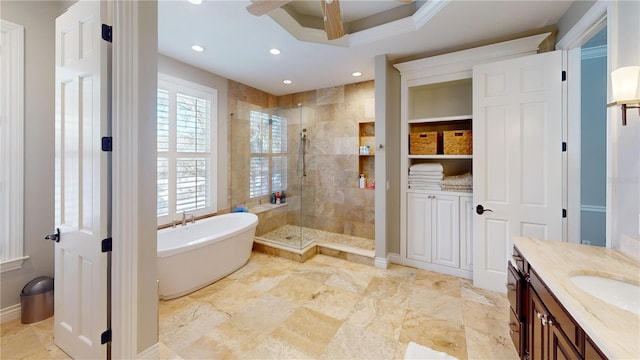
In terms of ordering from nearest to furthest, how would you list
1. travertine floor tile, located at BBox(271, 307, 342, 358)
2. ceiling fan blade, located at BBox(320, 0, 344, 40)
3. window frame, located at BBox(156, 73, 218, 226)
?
ceiling fan blade, located at BBox(320, 0, 344, 40) < travertine floor tile, located at BBox(271, 307, 342, 358) < window frame, located at BBox(156, 73, 218, 226)

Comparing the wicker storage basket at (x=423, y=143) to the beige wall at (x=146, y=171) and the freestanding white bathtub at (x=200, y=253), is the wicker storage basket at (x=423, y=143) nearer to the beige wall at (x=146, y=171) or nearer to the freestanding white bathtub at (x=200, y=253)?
the freestanding white bathtub at (x=200, y=253)

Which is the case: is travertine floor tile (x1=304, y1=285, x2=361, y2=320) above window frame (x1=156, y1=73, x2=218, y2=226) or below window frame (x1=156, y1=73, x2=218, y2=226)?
below

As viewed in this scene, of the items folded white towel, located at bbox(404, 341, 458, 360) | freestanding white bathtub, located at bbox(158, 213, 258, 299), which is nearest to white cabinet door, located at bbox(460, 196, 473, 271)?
folded white towel, located at bbox(404, 341, 458, 360)

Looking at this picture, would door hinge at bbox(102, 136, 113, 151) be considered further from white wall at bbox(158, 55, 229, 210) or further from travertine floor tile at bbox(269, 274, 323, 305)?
white wall at bbox(158, 55, 229, 210)

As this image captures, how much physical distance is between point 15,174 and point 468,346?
3828 millimetres

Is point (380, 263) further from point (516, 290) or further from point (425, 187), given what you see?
point (516, 290)

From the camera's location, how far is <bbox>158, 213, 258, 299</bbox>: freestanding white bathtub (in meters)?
2.32

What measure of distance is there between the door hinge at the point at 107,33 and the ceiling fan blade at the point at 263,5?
2.63ft

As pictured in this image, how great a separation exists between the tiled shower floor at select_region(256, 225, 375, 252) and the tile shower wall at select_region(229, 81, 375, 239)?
0.38 ft

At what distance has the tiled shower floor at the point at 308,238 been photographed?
3.64 m

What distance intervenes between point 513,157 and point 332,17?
225 centimetres

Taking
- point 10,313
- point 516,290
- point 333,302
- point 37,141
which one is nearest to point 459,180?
point 516,290

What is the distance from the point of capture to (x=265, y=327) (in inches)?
78.2

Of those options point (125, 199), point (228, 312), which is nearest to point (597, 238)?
point (228, 312)
